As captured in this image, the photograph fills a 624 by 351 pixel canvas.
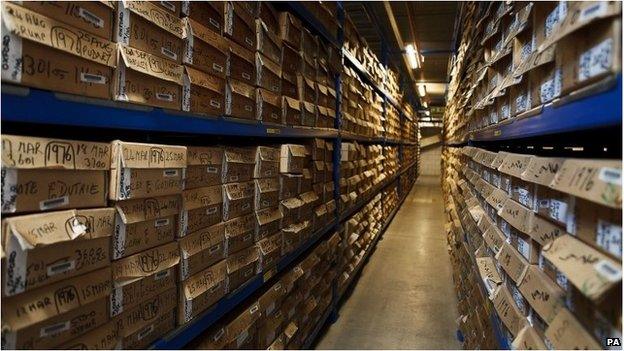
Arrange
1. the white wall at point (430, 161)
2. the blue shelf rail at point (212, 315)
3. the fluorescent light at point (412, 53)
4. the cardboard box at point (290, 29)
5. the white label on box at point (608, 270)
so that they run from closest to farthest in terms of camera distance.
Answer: the white label on box at point (608, 270) → the blue shelf rail at point (212, 315) → the cardboard box at point (290, 29) → the fluorescent light at point (412, 53) → the white wall at point (430, 161)

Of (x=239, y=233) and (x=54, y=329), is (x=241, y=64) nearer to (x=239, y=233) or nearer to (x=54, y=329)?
(x=239, y=233)

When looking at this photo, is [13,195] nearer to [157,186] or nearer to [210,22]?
[157,186]

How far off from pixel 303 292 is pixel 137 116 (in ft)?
6.44

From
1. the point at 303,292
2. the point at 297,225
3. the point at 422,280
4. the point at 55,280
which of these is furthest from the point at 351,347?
the point at 55,280

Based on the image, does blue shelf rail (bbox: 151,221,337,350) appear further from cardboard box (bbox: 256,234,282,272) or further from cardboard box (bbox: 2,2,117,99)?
cardboard box (bbox: 2,2,117,99)

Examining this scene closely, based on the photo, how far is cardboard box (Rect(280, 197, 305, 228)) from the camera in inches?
96.5

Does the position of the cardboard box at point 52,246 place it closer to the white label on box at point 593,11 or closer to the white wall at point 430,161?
the white label on box at point 593,11

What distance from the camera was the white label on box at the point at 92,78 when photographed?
3.67ft

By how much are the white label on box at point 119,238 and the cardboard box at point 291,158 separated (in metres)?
1.22

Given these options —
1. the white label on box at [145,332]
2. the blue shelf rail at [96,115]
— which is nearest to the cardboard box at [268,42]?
the blue shelf rail at [96,115]

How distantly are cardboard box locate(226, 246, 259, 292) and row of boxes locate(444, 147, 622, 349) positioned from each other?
3.82ft

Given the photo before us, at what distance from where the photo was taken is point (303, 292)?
289 centimetres

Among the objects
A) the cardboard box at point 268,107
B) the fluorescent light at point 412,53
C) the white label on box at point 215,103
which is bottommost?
the white label on box at point 215,103

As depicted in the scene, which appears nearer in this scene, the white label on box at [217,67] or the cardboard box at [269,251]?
the white label on box at [217,67]
